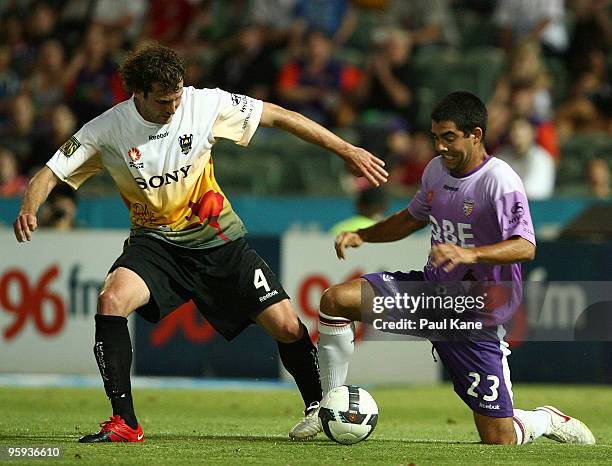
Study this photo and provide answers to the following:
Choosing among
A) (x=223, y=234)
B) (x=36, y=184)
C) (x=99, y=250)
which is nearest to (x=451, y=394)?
(x=99, y=250)

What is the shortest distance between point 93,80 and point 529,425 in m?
10.6

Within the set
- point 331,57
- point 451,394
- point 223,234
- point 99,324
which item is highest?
point 331,57

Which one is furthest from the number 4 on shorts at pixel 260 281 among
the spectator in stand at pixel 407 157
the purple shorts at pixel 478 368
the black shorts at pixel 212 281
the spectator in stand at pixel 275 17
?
the spectator in stand at pixel 275 17

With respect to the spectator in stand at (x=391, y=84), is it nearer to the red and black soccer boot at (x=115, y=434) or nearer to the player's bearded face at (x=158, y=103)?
the player's bearded face at (x=158, y=103)

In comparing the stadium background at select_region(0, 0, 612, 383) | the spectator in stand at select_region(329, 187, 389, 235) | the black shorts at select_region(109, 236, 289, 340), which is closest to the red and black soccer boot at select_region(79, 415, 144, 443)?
the black shorts at select_region(109, 236, 289, 340)

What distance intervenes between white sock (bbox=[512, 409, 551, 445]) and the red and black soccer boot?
7.29 feet

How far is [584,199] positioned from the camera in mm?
13164

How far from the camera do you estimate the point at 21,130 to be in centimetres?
1664

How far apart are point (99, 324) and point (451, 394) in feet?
17.1

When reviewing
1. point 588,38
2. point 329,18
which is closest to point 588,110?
point 588,38

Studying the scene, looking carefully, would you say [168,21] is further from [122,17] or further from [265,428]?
[265,428]

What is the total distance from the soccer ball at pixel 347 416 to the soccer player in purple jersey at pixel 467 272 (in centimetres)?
38

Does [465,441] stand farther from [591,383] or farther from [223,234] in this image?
[591,383]

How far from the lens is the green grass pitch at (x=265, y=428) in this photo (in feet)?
22.1
